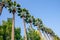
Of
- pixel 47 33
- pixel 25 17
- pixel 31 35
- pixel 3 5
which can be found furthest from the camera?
pixel 47 33

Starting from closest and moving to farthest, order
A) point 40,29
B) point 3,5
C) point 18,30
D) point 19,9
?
point 3,5 < point 19,9 < point 18,30 < point 40,29

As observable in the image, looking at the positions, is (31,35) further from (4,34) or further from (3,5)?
(3,5)

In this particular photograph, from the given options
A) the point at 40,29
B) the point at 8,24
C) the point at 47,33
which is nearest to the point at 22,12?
the point at 8,24

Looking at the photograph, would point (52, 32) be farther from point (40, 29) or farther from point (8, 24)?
point (8, 24)

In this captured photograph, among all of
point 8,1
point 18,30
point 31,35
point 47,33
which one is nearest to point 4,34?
point 18,30

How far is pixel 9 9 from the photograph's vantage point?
143 feet

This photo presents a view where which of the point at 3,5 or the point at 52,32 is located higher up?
the point at 3,5

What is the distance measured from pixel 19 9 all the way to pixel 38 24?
19701 millimetres

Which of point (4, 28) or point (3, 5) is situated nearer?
point (3, 5)

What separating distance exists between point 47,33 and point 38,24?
1266cm

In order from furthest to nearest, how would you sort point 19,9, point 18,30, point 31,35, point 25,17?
point 31,35
point 18,30
point 25,17
point 19,9

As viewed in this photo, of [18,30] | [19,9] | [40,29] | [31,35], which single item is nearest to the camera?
[19,9]

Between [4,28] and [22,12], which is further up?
[22,12]

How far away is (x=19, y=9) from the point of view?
157 feet
